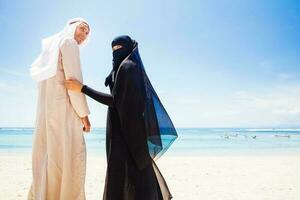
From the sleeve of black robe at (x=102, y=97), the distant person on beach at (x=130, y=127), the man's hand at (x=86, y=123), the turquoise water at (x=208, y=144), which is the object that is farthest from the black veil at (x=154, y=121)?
the turquoise water at (x=208, y=144)

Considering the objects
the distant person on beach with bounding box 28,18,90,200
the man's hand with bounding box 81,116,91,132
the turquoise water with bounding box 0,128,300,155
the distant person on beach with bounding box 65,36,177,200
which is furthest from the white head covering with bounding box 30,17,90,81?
the turquoise water with bounding box 0,128,300,155

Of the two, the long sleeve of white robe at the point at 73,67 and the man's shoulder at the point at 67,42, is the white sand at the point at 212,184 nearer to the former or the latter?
the long sleeve of white robe at the point at 73,67

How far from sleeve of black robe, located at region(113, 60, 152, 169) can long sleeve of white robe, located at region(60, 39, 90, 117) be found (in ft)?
1.61

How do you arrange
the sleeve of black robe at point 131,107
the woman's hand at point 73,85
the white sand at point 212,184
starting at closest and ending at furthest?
the sleeve of black robe at point 131,107
the woman's hand at point 73,85
the white sand at point 212,184

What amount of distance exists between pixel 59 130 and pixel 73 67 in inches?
23.2

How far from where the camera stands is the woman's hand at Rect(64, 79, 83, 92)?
286 cm

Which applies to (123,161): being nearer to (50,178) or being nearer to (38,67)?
(50,178)

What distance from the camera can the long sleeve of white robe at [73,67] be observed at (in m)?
2.94

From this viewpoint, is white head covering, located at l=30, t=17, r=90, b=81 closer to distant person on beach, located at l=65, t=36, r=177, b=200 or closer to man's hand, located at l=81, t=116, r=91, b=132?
distant person on beach, located at l=65, t=36, r=177, b=200

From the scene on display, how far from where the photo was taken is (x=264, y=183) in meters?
6.96

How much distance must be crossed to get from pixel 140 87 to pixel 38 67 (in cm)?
107

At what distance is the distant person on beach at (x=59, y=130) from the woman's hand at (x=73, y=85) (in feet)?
0.20

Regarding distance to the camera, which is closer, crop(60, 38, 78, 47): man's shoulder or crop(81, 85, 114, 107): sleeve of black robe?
crop(81, 85, 114, 107): sleeve of black robe

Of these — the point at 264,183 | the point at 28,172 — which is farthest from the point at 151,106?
the point at 28,172
